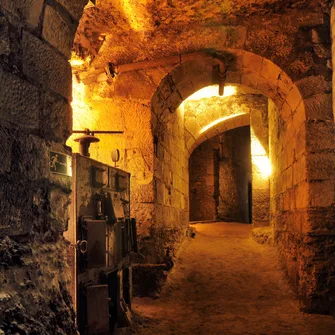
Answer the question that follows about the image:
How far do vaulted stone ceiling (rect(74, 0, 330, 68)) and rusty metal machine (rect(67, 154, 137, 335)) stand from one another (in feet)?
6.37

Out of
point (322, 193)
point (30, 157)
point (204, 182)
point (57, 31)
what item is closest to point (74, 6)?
point (57, 31)

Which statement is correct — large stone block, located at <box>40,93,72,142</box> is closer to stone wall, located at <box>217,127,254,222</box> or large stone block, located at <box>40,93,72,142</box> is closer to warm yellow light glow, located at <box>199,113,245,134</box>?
warm yellow light glow, located at <box>199,113,245,134</box>

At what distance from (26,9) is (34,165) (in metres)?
0.71

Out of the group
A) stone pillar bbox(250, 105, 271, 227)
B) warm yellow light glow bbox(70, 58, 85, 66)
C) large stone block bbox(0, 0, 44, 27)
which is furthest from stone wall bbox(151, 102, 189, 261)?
large stone block bbox(0, 0, 44, 27)

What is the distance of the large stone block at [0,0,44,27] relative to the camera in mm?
1635

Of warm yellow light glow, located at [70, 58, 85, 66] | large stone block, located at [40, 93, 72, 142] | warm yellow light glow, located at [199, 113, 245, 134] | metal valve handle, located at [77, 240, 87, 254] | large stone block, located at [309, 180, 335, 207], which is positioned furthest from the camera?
warm yellow light glow, located at [199, 113, 245, 134]

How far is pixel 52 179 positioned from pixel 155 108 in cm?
330

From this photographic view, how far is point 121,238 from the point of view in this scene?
3.61m

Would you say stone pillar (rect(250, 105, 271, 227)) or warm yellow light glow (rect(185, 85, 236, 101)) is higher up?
warm yellow light glow (rect(185, 85, 236, 101))

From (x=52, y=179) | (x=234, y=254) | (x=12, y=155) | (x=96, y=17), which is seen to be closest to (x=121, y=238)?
(x=52, y=179)

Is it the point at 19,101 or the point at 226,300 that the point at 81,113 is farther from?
the point at 19,101

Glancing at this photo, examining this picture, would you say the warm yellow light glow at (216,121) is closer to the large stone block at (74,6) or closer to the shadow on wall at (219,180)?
the shadow on wall at (219,180)

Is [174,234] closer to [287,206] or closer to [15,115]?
[287,206]

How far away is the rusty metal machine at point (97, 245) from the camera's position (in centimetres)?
274
